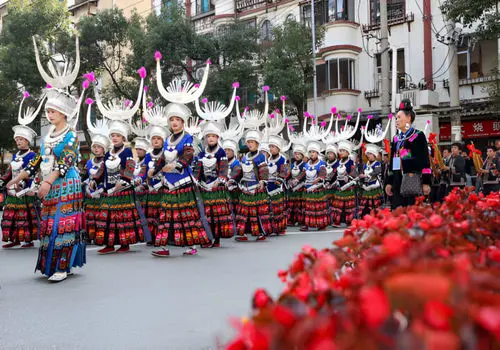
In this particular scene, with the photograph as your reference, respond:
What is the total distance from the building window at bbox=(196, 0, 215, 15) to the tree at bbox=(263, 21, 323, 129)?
32.8 ft

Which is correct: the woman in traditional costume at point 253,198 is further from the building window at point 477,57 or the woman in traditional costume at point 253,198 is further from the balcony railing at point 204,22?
the balcony railing at point 204,22

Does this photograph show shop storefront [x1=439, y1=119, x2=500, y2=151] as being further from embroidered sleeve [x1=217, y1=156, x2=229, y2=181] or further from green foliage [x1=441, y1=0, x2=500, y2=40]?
embroidered sleeve [x1=217, y1=156, x2=229, y2=181]

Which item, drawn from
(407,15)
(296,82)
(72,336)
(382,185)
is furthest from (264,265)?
(407,15)

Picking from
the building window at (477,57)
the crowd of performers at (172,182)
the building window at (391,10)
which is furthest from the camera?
the building window at (391,10)

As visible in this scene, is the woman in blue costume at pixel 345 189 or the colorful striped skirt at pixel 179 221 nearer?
the colorful striped skirt at pixel 179 221

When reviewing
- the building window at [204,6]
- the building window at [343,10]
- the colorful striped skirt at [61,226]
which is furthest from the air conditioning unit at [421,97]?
the colorful striped skirt at [61,226]

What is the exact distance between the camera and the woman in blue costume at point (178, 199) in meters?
7.29

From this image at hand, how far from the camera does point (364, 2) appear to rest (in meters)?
24.8

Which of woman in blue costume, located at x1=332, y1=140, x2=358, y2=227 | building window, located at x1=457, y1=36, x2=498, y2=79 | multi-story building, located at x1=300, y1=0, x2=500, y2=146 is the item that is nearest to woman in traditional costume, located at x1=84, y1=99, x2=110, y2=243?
woman in blue costume, located at x1=332, y1=140, x2=358, y2=227

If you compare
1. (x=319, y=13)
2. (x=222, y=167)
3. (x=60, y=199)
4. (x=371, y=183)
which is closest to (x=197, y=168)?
(x=222, y=167)

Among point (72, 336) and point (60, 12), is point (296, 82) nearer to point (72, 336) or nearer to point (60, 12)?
point (60, 12)

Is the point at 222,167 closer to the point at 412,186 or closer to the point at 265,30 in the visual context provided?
the point at 412,186

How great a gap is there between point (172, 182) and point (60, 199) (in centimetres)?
192

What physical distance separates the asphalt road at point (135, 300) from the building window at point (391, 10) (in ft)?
62.3
